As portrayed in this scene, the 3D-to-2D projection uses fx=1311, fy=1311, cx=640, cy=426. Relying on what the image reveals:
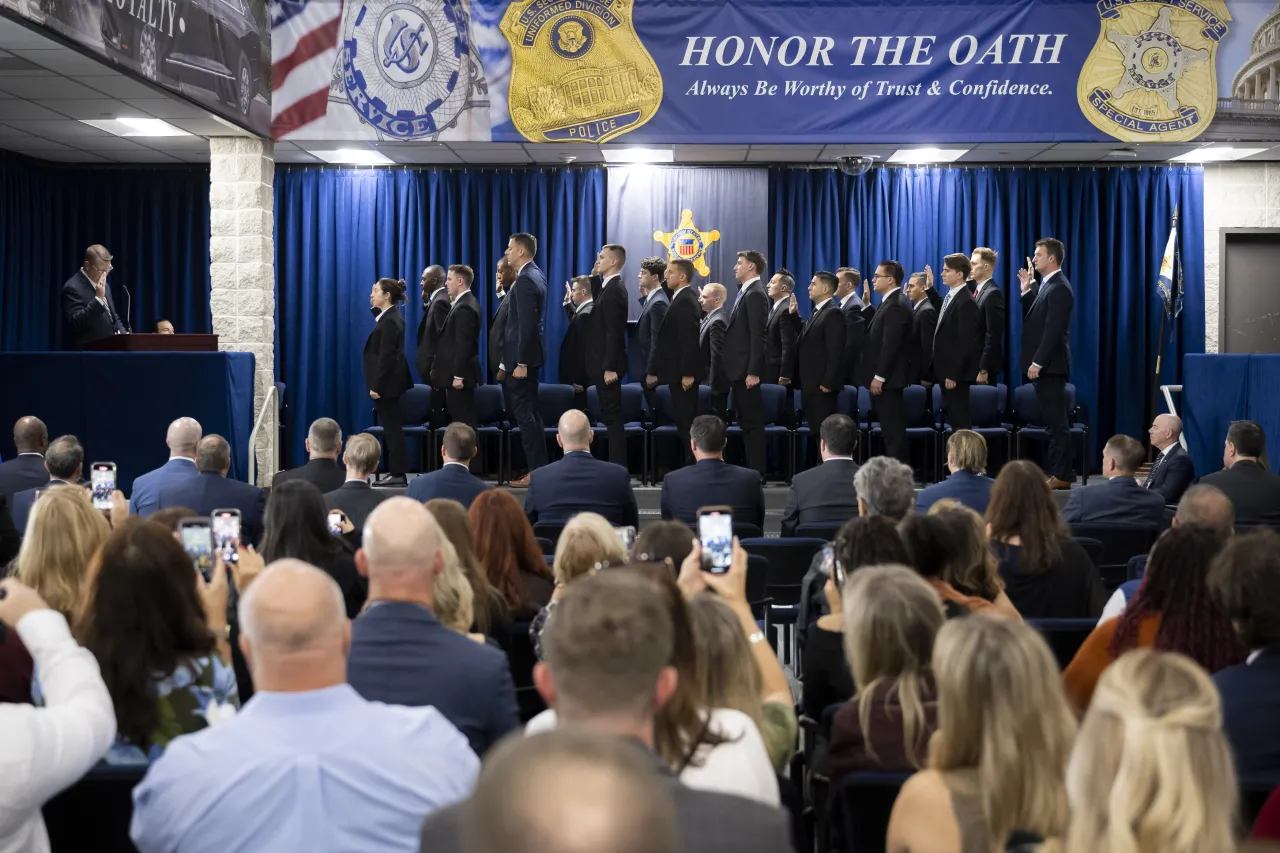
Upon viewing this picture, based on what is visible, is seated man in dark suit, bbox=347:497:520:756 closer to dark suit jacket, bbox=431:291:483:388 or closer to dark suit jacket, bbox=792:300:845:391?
dark suit jacket, bbox=431:291:483:388

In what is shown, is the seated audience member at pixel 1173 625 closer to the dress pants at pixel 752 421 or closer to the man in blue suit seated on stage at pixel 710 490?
the man in blue suit seated on stage at pixel 710 490

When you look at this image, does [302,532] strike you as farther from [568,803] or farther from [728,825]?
[568,803]

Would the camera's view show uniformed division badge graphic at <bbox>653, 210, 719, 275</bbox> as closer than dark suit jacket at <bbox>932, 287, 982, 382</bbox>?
No

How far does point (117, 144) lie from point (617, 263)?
169 inches

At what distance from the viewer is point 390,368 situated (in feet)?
31.8

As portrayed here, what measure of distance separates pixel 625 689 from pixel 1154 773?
23.1 inches

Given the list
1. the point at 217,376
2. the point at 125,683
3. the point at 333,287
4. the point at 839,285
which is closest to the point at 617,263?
the point at 839,285

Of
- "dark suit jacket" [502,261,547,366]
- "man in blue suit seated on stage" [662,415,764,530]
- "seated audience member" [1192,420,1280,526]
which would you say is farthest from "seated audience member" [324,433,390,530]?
"dark suit jacket" [502,261,547,366]

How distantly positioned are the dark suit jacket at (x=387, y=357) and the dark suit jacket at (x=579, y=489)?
173 inches

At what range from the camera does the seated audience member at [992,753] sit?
182 centimetres

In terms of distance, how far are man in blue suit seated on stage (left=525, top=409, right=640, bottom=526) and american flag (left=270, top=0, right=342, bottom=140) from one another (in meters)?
4.53

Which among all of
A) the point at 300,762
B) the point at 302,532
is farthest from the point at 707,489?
the point at 300,762

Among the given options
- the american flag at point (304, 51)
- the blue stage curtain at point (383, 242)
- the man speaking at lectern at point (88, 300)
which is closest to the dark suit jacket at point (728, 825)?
the american flag at point (304, 51)

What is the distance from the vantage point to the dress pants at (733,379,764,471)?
9.47 m
